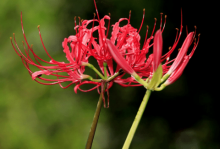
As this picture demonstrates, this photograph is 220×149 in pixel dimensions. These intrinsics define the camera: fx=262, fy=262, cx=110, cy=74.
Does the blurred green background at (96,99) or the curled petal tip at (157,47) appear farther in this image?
the blurred green background at (96,99)

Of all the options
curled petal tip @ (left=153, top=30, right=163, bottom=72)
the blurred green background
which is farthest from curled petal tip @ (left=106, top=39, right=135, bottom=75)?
the blurred green background

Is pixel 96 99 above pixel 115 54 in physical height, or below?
below

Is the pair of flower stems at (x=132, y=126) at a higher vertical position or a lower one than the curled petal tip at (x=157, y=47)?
lower

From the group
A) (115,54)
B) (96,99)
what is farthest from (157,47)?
(96,99)

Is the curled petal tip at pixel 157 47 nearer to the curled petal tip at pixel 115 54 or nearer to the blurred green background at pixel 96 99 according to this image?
the curled petal tip at pixel 115 54

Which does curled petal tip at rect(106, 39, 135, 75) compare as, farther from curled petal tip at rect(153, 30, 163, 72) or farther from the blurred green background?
the blurred green background

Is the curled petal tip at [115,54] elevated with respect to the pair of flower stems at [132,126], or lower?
elevated

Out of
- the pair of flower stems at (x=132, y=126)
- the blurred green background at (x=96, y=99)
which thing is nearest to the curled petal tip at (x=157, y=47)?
the pair of flower stems at (x=132, y=126)

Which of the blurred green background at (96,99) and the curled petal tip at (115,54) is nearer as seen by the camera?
the curled petal tip at (115,54)

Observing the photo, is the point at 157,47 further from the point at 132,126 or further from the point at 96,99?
the point at 96,99
